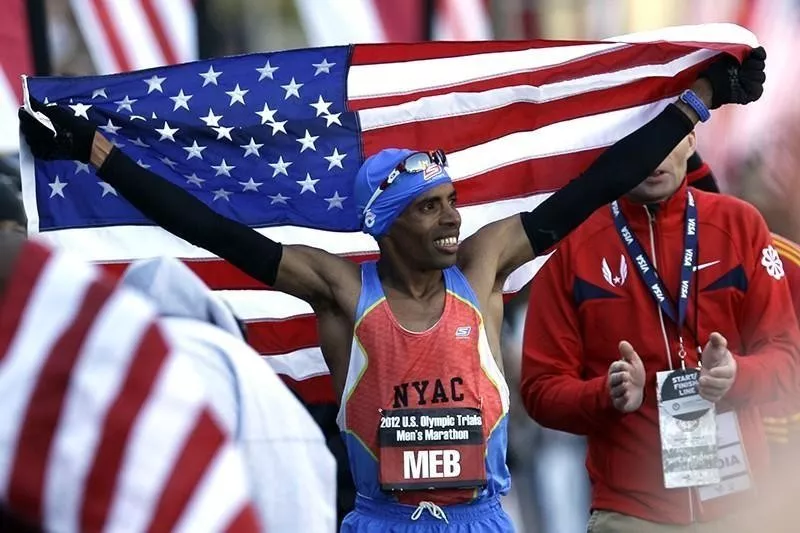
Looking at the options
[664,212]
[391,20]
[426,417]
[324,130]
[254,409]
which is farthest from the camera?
[391,20]

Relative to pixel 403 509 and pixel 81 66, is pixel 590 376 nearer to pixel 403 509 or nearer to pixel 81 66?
pixel 403 509

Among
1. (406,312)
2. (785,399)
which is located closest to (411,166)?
(406,312)

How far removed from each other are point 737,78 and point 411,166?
4.16ft

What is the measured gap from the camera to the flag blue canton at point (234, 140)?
5.36 metres

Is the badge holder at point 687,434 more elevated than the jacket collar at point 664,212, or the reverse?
the jacket collar at point 664,212

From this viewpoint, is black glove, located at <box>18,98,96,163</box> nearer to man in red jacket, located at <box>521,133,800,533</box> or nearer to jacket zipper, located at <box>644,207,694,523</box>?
man in red jacket, located at <box>521,133,800,533</box>

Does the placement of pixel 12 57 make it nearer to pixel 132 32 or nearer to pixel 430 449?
pixel 132 32

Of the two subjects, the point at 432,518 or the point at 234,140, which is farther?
the point at 234,140

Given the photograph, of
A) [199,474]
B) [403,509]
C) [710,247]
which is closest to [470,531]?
[403,509]

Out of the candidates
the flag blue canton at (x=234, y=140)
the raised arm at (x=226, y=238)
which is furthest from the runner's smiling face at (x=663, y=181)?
the raised arm at (x=226, y=238)

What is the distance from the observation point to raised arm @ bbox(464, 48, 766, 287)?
5117 mm

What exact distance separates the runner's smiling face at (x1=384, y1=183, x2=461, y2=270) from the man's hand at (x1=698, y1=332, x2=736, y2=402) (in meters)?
0.92

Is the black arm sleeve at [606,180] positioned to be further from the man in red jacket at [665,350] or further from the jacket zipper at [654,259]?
the jacket zipper at [654,259]

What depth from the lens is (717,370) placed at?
5051 millimetres
